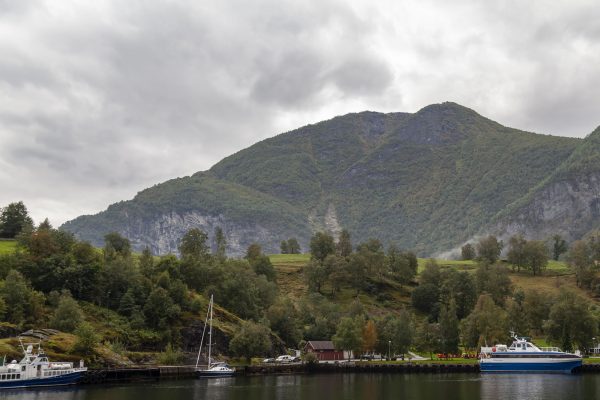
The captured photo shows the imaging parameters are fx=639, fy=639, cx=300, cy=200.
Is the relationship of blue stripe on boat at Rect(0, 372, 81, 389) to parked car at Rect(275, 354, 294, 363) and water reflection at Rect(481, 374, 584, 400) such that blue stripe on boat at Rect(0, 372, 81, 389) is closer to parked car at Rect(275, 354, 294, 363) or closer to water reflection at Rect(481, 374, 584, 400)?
parked car at Rect(275, 354, 294, 363)

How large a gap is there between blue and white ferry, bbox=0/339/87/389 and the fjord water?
3.06 m

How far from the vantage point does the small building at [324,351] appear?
490 ft

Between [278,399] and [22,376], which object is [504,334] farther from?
[22,376]

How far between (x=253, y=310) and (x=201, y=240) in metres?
46.6

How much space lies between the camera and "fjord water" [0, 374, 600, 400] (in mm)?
81125

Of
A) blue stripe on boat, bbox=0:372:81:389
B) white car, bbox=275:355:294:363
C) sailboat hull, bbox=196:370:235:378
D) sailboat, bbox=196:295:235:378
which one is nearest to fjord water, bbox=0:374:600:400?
blue stripe on boat, bbox=0:372:81:389

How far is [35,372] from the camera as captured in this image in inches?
3812

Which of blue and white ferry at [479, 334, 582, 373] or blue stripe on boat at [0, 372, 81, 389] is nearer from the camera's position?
blue stripe on boat at [0, 372, 81, 389]

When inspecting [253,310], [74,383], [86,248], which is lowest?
[74,383]

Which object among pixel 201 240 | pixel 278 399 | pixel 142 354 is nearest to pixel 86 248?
pixel 142 354

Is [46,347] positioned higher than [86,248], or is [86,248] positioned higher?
[86,248]

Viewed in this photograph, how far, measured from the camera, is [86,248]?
141875 millimetres

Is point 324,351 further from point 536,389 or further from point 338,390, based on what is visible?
point 536,389

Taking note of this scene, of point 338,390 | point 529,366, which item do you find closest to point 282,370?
point 338,390
